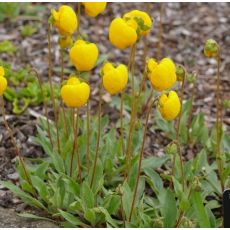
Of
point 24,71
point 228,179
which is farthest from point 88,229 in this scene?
point 24,71

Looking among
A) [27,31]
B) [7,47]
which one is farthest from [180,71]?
[27,31]

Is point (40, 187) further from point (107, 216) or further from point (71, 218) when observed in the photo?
point (107, 216)

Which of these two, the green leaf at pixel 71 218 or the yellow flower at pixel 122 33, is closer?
the yellow flower at pixel 122 33

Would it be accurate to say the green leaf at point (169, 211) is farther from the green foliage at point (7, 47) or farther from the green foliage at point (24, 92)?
the green foliage at point (7, 47)

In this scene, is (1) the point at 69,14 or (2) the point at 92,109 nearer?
(1) the point at 69,14

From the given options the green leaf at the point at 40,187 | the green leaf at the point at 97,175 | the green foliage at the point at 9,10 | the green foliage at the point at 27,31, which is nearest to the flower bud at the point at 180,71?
the green leaf at the point at 97,175

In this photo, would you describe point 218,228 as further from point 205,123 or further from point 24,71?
point 24,71

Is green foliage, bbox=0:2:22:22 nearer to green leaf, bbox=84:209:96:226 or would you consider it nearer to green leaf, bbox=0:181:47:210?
green leaf, bbox=0:181:47:210
